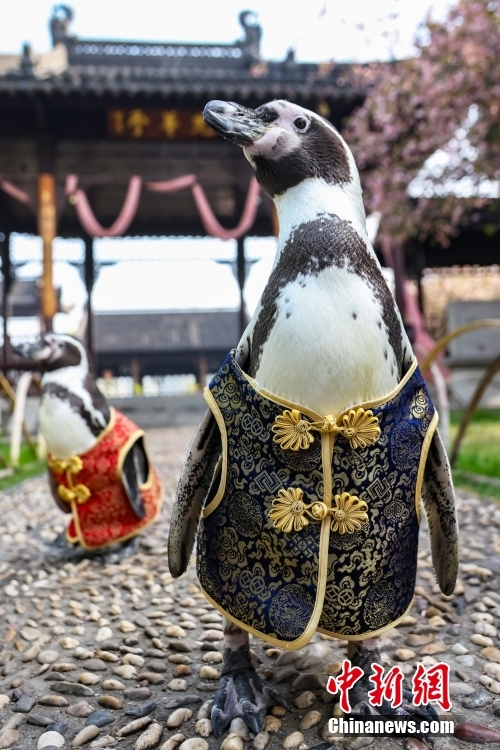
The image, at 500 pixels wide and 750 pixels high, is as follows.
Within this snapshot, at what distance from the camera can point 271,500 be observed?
1.46 metres

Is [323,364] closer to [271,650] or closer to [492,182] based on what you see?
[271,650]

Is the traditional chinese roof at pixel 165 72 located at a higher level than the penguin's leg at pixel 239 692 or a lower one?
higher

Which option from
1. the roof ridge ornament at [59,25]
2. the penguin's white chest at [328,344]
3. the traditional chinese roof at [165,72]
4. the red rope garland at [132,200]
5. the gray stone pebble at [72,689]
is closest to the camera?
the penguin's white chest at [328,344]

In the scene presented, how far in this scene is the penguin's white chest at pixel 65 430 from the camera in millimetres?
2959

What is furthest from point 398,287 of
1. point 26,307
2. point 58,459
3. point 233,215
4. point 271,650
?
point 26,307

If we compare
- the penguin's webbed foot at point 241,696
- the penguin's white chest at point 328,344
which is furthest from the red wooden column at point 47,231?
the penguin's white chest at point 328,344

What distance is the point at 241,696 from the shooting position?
1.54 meters

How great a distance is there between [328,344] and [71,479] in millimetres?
2040

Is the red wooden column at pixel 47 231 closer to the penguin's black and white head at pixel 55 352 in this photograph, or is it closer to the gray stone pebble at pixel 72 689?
the penguin's black and white head at pixel 55 352

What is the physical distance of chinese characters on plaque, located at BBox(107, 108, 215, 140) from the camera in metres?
9.38

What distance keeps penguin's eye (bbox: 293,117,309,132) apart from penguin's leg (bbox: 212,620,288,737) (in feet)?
4.38

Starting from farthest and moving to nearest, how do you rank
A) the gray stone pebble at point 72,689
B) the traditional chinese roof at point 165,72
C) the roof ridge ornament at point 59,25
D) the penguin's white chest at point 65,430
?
the roof ridge ornament at point 59,25
the traditional chinese roof at point 165,72
the penguin's white chest at point 65,430
the gray stone pebble at point 72,689

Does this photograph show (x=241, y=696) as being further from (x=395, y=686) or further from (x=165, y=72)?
(x=165, y=72)

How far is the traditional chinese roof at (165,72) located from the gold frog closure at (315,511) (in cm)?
819
